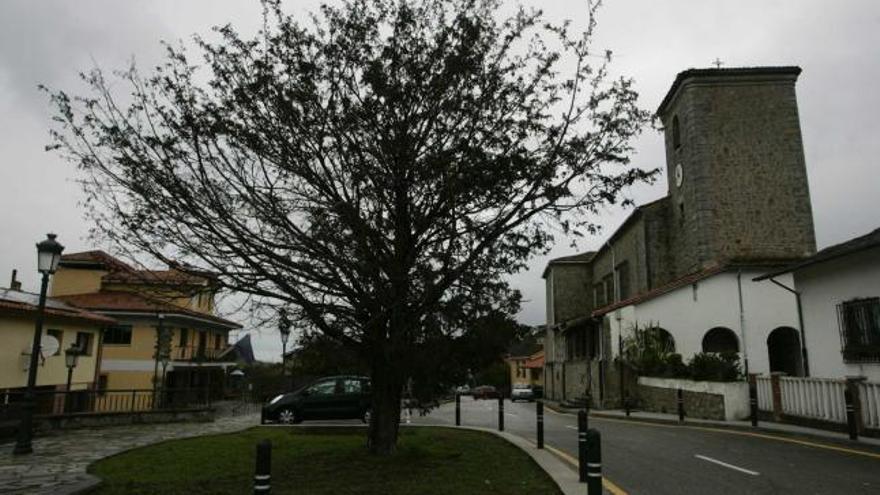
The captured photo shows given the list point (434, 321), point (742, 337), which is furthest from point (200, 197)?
point (742, 337)

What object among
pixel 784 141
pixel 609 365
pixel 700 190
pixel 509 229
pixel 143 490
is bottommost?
pixel 143 490

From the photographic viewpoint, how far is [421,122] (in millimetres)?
9766

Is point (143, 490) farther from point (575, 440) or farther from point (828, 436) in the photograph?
point (828, 436)

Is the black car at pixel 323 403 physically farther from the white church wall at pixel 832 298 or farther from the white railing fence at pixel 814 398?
the white church wall at pixel 832 298

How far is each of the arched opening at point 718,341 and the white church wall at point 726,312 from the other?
125 centimetres

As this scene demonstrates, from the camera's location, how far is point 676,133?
31.5 metres

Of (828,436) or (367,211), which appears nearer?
(367,211)

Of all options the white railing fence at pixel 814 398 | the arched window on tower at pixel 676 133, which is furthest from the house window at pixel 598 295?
the white railing fence at pixel 814 398

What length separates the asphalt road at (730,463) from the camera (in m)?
8.10

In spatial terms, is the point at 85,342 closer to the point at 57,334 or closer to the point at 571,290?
the point at 57,334

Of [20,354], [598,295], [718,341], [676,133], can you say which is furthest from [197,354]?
[676,133]

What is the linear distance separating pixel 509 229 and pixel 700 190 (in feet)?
69.4

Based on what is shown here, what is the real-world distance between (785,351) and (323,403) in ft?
58.6

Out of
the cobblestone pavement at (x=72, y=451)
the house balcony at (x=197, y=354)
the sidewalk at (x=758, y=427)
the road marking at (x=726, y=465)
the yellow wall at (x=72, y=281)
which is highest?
the yellow wall at (x=72, y=281)
